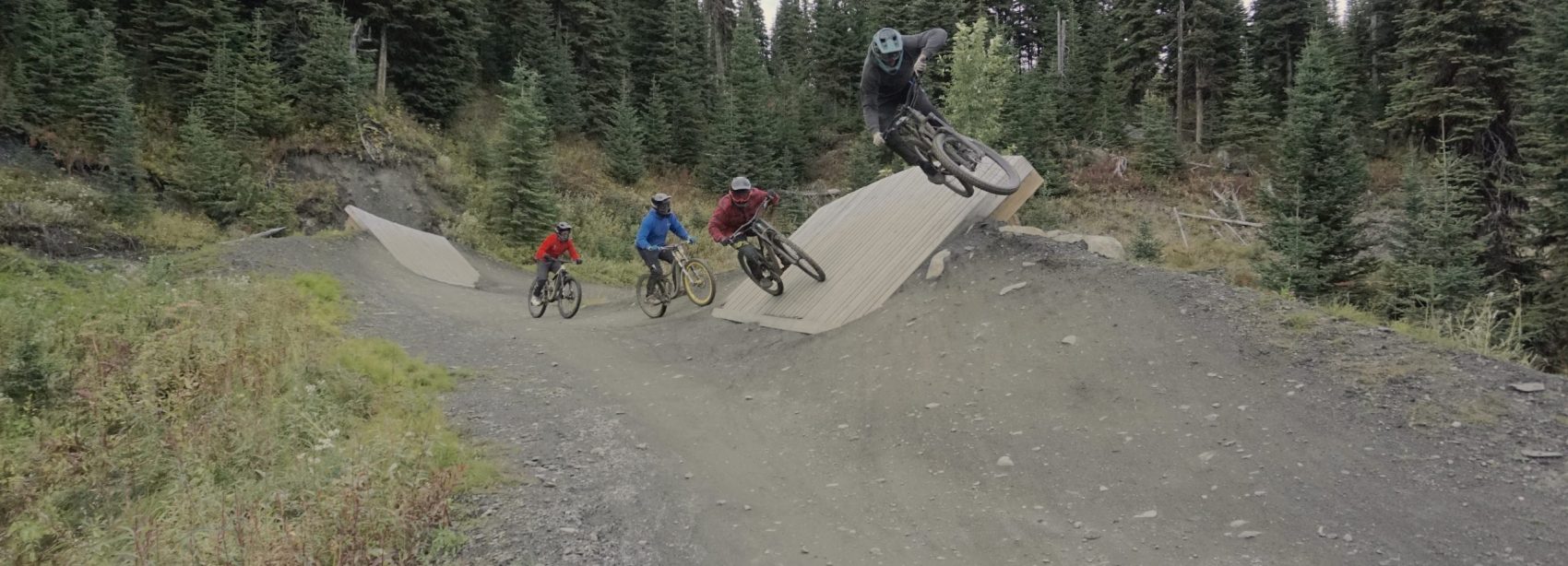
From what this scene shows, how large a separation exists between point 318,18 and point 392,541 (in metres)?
29.1

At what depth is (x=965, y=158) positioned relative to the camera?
413 inches

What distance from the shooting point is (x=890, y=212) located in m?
13.1

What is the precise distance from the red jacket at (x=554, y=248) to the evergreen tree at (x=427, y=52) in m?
21.5

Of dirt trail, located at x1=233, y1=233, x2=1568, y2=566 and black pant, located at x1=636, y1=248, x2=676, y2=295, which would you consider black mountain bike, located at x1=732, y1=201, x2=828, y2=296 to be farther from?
dirt trail, located at x1=233, y1=233, x2=1568, y2=566

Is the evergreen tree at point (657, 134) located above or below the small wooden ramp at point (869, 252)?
above

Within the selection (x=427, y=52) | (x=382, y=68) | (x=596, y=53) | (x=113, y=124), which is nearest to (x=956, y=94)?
(x=596, y=53)

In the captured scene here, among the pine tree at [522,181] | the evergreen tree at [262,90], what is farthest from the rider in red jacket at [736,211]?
the evergreen tree at [262,90]

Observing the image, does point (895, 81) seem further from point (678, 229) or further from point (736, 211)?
point (678, 229)

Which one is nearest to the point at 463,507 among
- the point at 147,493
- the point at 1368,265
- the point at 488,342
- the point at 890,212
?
the point at 147,493

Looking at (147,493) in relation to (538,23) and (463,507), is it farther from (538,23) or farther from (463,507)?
(538,23)

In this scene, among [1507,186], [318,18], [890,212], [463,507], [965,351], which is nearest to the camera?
[463,507]

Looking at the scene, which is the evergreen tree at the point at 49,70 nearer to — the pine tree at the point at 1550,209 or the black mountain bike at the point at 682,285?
the black mountain bike at the point at 682,285

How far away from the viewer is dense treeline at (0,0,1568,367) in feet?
51.7

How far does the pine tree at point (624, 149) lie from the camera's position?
115 ft
